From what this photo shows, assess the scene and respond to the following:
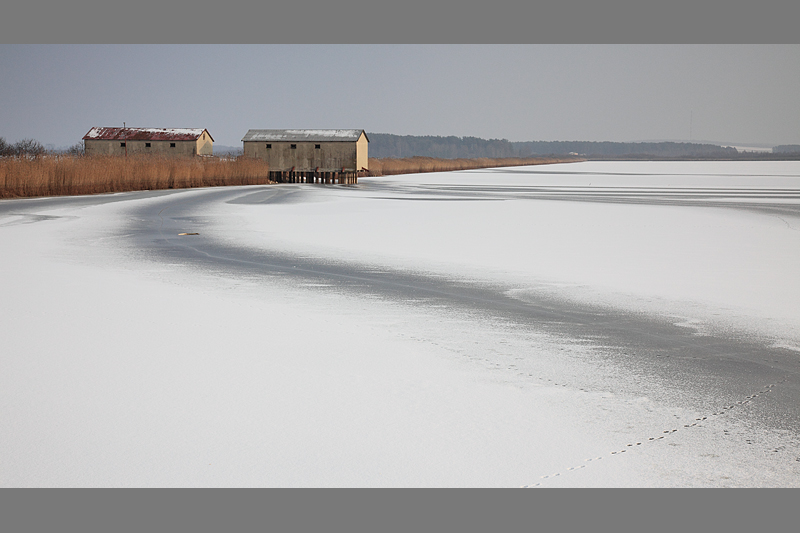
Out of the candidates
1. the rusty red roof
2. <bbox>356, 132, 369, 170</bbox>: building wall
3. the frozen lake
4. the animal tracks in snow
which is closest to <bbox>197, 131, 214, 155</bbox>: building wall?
the rusty red roof

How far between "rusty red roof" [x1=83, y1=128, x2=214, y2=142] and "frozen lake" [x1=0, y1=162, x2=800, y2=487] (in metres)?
65.1

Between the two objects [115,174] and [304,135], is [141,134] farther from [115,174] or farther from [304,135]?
[115,174]

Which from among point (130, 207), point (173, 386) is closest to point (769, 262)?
point (173, 386)

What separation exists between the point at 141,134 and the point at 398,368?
75189mm

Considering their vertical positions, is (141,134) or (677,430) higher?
(141,134)

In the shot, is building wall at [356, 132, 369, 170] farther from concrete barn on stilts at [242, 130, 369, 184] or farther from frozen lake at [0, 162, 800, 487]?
frozen lake at [0, 162, 800, 487]

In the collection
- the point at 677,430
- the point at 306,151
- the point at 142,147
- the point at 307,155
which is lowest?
A: the point at 677,430

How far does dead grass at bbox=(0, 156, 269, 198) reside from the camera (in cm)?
3005

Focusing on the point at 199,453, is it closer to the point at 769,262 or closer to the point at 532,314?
→ the point at 532,314

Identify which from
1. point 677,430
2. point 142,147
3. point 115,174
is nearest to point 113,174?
point 115,174

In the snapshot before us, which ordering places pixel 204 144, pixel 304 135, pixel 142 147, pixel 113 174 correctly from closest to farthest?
pixel 113 174
pixel 304 135
pixel 142 147
pixel 204 144

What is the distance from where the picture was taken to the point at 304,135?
65938mm

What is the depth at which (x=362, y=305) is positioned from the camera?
8648 millimetres

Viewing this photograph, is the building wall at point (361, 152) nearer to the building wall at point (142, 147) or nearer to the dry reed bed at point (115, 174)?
the dry reed bed at point (115, 174)
